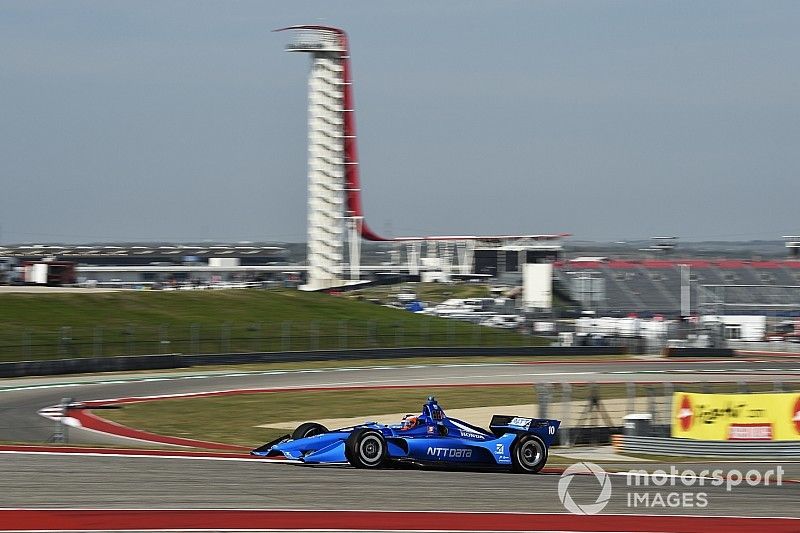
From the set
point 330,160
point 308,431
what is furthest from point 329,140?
point 308,431

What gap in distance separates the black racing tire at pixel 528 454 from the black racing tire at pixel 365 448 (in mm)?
2131

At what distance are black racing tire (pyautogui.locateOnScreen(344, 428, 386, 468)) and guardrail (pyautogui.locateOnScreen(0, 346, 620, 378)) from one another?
76.8ft

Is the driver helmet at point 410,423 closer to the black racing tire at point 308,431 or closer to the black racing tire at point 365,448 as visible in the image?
the black racing tire at point 365,448

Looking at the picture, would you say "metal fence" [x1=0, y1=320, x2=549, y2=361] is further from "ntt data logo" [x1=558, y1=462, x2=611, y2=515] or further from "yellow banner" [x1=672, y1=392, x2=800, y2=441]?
"ntt data logo" [x1=558, y1=462, x2=611, y2=515]

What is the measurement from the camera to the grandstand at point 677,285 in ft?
273

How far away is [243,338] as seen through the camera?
4703 cm

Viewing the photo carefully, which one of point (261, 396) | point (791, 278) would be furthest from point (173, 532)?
point (791, 278)

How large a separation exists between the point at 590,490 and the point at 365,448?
3.20m

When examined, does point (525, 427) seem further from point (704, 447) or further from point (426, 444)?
point (704, 447)

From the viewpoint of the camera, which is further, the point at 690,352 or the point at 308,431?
the point at 690,352

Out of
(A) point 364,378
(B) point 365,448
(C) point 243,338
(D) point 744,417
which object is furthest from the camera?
(C) point 243,338

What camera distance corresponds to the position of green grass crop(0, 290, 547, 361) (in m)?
42.9

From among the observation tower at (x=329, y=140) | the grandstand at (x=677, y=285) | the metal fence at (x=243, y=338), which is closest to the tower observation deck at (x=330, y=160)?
the observation tower at (x=329, y=140)

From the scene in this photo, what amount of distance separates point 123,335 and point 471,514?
1364 inches
